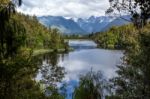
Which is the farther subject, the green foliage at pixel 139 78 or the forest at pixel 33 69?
the green foliage at pixel 139 78

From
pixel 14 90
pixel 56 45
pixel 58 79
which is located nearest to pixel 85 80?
pixel 58 79

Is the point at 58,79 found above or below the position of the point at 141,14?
below

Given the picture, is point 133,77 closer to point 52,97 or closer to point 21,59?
point 52,97

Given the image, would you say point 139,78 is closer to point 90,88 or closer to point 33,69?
point 33,69

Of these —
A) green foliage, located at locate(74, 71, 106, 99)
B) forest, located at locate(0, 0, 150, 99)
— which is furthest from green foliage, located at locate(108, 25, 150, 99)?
green foliage, located at locate(74, 71, 106, 99)

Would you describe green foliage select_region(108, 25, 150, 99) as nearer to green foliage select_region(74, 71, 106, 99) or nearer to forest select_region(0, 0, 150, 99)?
forest select_region(0, 0, 150, 99)

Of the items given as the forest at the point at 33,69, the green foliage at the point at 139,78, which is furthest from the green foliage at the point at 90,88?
the green foliage at the point at 139,78

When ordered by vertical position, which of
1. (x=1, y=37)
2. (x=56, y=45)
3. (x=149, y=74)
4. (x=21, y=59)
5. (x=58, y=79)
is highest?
(x=1, y=37)

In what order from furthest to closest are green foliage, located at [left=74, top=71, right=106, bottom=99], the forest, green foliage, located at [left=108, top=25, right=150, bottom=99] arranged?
green foliage, located at [left=74, top=71, right=106, bottom=99] < green foliage, located at [left=108, top=25, right=150, bottom=99] < the forest

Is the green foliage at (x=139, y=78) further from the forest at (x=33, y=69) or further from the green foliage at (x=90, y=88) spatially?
the green foliage at (x=90, y=88)

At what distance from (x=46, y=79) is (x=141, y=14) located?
8.63m

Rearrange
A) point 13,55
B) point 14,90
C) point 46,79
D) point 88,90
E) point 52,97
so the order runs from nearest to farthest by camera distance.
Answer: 1. point 13,55
2. point 14,90
3. point 52,97
4. point 46,79
5. point 88,90

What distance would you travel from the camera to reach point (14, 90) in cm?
1536

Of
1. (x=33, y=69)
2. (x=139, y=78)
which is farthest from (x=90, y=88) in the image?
(x=33, y=69)
